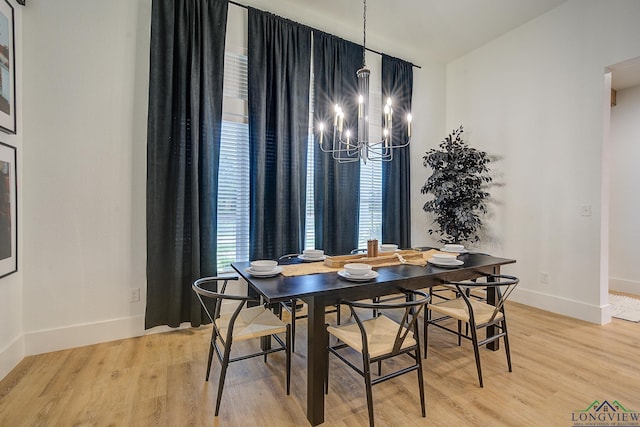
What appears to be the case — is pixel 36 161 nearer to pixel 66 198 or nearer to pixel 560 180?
pixel 66 198

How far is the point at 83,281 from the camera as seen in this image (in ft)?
8.64

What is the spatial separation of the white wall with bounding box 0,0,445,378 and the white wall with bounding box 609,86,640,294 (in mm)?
6120

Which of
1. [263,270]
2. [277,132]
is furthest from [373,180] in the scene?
[263,270]

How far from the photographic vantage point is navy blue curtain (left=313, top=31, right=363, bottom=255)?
3.67 meters

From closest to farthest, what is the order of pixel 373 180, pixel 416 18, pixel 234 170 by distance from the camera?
pixel 234 170
pixel 416 18
pixel 373 180

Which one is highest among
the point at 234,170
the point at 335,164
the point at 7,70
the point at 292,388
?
the point at 7,70

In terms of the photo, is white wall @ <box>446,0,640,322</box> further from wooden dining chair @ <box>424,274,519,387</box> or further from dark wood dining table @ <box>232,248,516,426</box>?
dark wood dining table @ <box>232,248,516,426</box>

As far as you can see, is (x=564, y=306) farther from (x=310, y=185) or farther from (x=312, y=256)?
(x=310, y=185)

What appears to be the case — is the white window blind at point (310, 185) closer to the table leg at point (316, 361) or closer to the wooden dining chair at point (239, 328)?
the wooden dining chair at point (239, 328)

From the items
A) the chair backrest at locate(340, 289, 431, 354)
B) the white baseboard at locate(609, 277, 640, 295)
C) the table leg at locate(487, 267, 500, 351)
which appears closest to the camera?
the chair backrest at locate(340, 289, 431, 354)

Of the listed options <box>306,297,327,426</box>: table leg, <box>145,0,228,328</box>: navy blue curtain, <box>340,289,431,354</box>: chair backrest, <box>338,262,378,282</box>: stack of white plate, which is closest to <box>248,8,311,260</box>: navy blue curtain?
<box>145,0,228,328</box>: navy blue curtain

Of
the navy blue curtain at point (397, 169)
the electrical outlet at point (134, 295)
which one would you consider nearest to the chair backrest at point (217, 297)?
the electrical outlet at point (134, 295)

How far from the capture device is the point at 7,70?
218cm

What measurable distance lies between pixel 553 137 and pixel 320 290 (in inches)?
145
